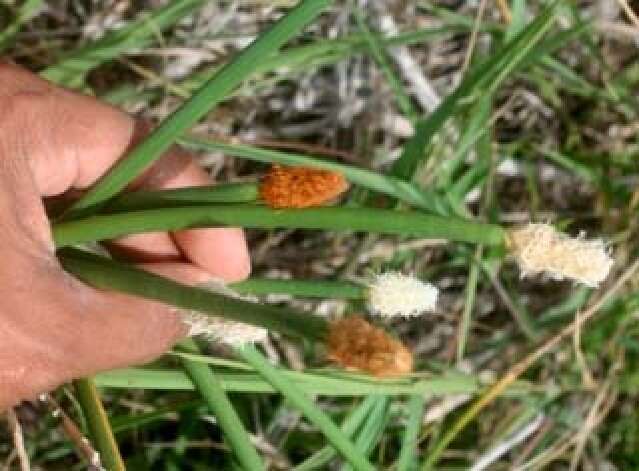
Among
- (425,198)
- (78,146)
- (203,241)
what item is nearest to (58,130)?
(78,146)

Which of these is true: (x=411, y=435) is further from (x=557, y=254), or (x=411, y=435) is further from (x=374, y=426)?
(x=557, y=254)

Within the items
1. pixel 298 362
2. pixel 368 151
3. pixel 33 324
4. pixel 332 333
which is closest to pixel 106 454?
pixel 33 324

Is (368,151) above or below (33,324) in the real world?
above

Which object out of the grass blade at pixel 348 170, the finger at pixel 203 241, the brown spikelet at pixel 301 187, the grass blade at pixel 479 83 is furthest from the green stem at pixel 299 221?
the grass blade at pixel 479 83

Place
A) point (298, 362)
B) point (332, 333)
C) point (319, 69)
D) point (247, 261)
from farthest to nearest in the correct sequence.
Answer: point (319, 69) < point (298, 362) < point (247, 261) < point (332, 333)

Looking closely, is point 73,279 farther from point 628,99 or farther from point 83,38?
point 628,99

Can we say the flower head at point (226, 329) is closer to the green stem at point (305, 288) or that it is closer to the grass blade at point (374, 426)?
the green stem at point (305, 288)
